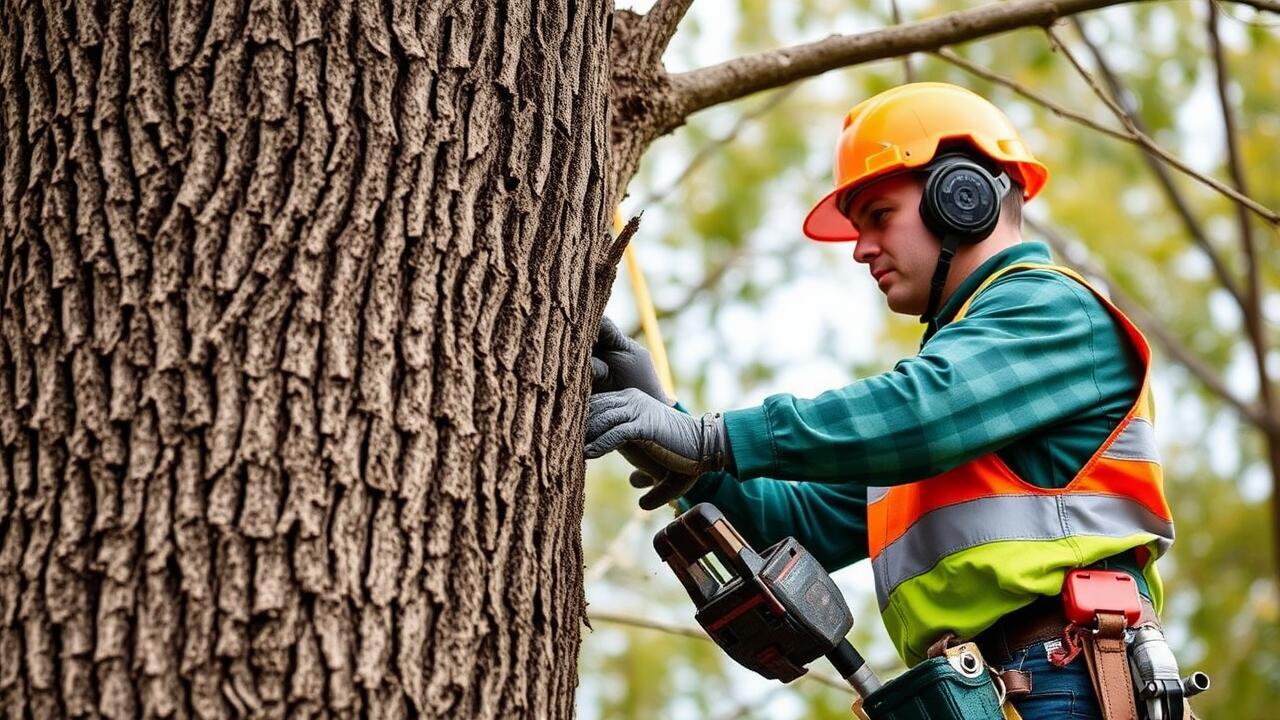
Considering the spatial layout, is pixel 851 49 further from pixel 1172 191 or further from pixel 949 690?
pixel 1172 191

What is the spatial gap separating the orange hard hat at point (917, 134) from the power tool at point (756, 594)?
942mm

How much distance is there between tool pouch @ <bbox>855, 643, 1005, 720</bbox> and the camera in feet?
7.99

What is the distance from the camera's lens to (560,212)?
2.15 meters

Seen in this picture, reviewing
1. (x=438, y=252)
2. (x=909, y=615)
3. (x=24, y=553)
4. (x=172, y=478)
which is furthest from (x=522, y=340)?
(x=909, y=615)

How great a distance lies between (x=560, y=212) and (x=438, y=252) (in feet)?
0.90

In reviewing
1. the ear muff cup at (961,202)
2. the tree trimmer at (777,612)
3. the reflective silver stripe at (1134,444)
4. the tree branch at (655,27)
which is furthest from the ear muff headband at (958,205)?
the tree trimmer at (777,612)

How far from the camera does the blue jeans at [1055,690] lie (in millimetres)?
2490

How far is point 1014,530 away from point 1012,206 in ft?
2.96

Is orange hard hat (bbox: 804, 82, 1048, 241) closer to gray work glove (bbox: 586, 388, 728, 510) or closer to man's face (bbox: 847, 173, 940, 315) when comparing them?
man's face (bbox: 847, 173, 940, 315)

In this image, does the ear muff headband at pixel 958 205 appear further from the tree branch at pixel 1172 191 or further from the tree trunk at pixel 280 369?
the tree branch at pixel 1172 191

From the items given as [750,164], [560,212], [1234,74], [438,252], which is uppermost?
[750,164]

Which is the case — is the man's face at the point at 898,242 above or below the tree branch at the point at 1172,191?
below

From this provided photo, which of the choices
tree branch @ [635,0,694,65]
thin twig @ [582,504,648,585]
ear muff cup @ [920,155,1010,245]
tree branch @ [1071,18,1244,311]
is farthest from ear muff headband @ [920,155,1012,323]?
tree branch @ [1071,18,1244,311]

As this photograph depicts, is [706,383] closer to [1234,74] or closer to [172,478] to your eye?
[1234,74]
